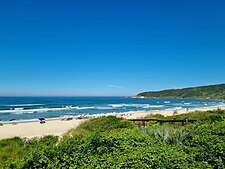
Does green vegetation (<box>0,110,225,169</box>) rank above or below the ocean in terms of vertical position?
above

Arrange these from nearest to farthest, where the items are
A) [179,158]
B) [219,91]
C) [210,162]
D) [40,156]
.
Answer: [179,158] < [40,156] < [210,162] < [219,91]

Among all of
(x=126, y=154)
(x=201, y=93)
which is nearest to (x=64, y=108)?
(x=126, y=154)

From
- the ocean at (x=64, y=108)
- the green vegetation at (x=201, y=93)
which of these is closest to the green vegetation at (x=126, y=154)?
the ocean at (x=64, y=108)

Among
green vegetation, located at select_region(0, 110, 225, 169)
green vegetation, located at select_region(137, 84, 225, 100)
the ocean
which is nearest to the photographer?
green vegetation, located at select_region(0, 110, 225, 169)

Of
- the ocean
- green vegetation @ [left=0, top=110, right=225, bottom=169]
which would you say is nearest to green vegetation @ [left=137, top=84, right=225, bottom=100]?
the ocean

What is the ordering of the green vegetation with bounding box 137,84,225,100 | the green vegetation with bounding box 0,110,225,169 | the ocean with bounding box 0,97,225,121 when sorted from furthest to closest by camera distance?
the green vegetation with bounding box 137,84,225,100
the ocean with bounding box 0,97,225,121
the green vegetation with bounding box 0,110,225,169

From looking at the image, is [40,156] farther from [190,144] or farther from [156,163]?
[190,144]

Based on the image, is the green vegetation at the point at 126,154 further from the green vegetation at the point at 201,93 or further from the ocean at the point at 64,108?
the green vegetation at the point at 201,93

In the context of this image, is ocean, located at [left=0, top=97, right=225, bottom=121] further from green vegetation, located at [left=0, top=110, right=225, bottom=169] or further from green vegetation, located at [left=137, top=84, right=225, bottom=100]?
green vegetation, located at [left=137, top=84, right=225, bottom=100]

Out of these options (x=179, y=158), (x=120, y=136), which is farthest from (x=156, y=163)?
(x=120, y=136)

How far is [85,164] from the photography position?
A: 160 inches

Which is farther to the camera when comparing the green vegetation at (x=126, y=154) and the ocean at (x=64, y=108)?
the ocean at (x=64, y=108)

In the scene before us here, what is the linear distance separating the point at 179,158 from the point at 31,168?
2720 millimetres

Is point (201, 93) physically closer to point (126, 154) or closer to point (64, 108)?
point (64, 108)
